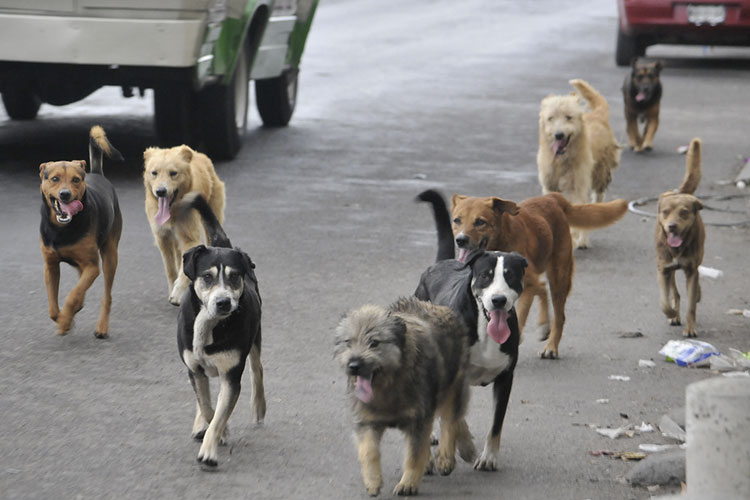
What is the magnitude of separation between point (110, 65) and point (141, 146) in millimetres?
2455

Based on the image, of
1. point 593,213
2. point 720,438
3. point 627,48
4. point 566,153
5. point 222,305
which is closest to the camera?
point 720,438

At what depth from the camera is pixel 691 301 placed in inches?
313

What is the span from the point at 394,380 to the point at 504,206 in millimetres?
2507

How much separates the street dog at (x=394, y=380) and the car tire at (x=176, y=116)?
8050 mm

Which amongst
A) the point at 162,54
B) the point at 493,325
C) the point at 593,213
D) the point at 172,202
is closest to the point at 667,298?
the point at 593,213

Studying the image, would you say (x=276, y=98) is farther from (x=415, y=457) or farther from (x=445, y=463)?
(x=415, y=457)

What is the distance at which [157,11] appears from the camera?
1125 cm

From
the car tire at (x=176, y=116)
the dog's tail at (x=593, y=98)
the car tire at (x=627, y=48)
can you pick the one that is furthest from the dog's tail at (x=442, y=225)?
the car tire at (x=627, y=48)

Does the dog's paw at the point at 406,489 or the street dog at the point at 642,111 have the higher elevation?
the dog's paw at the point at 406,489

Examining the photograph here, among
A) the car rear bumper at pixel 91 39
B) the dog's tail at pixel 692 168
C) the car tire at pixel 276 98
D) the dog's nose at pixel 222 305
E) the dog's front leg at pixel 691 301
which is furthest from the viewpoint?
the car tire at pixel 276 98

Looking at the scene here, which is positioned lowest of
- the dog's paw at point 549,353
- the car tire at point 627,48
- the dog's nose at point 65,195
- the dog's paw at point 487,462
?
Result: the car tire at point 627,48

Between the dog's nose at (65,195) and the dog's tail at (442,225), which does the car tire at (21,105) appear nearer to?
the dog's nose at (65,195)

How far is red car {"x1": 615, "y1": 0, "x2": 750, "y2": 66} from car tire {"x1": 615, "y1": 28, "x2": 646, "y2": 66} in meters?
0.58

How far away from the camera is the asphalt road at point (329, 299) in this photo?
18.1 ft
